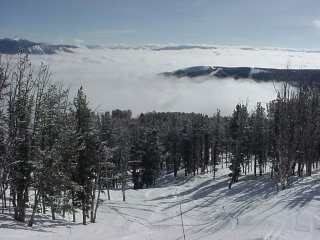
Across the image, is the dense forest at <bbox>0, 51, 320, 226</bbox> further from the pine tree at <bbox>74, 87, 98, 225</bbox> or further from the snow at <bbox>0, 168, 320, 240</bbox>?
the snow at <bbox>0, 168, 320, 240</bbox>

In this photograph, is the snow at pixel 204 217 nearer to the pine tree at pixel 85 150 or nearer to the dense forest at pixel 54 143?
the dense forest at pixel 54 143

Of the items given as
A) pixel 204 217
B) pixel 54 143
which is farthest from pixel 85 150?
pixel 204 217

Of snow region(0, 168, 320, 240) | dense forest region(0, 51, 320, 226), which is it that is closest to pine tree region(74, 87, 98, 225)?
dense forest region(0, 51, 320, 226)

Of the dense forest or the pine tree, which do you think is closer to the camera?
the dense forest

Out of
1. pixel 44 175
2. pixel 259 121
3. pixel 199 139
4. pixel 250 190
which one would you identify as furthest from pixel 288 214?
pixel 199 139

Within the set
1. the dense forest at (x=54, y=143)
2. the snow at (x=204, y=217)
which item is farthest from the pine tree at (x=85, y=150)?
the snow at (x=204, y=217)

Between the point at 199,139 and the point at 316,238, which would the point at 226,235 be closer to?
the point at 316,238

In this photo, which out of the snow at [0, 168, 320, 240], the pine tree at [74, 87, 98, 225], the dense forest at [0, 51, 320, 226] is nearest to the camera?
the dense forest at [0, 51, 320, 226]

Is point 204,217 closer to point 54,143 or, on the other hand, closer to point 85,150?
point 85,150
